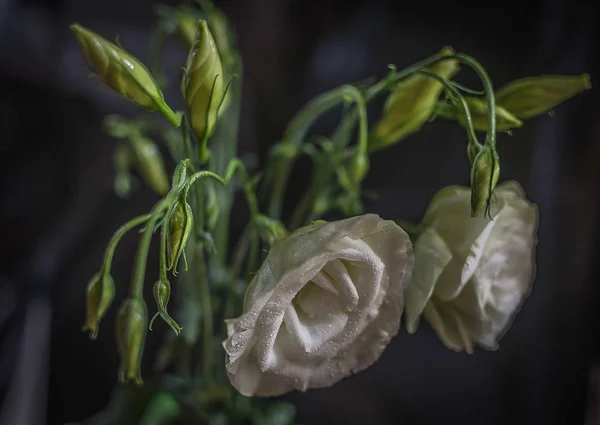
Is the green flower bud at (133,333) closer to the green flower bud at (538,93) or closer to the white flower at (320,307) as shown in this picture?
the white flower at (320,307)

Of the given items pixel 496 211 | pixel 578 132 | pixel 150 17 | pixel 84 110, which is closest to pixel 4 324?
pixel 84 110

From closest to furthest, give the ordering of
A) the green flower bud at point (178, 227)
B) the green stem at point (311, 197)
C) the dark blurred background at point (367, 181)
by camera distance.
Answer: the green flower bud at point (178, 227) < the green stem at point (311, 197) < the dark blurred background at point (367, 181)

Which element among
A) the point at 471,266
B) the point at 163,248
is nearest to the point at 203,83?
the point at 163,248

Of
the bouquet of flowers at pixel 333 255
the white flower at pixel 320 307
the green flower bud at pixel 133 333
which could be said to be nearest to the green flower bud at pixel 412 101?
the bouquet of flowers at pixel 333 255

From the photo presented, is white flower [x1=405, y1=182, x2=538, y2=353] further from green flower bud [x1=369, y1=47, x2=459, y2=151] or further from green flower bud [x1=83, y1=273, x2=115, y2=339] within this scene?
green flower bud [x1=83, y1=273, x2=115, y2=339]

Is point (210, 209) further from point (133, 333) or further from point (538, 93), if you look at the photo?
point (538, 93)

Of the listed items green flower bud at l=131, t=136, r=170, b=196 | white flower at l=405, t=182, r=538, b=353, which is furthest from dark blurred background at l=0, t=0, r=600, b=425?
white flower at l=405, t=182, r=538, b=353

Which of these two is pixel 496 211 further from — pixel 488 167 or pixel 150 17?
pixel 150 17
